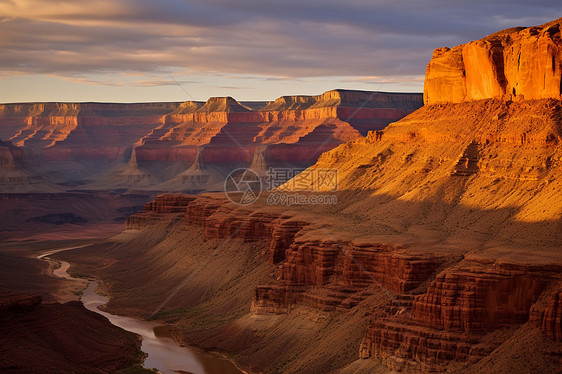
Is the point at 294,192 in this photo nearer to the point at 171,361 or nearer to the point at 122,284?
the point at 122,284

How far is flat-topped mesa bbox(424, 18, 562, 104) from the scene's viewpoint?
265 ft

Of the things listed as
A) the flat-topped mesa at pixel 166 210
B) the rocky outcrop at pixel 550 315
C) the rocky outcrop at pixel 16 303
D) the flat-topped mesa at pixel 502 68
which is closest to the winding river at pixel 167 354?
the rocky outcrop at pixel 16 303

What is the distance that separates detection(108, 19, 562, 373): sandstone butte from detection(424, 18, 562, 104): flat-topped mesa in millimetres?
149

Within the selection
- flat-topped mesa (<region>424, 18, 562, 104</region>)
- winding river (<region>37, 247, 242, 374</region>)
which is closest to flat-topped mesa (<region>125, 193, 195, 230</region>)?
winding river (<region>37, 247, 242, 374</region>)

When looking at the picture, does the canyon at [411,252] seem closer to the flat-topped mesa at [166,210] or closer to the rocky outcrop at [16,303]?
the rocky outcrop at [16,303]

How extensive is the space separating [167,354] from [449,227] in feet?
77.9

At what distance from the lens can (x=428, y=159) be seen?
90.7 meters

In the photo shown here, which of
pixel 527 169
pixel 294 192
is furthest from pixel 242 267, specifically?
pixel 527 169

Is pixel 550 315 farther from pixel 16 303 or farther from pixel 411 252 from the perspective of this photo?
pixel 16 303

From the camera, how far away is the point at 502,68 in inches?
3474

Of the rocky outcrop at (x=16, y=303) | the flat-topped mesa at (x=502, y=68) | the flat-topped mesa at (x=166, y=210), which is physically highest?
the flat-topped mesa at (x=502, y=68)

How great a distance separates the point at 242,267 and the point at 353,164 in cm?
2156

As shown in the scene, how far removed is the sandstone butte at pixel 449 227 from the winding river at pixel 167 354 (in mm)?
2763

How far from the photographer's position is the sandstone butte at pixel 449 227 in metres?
52.9
